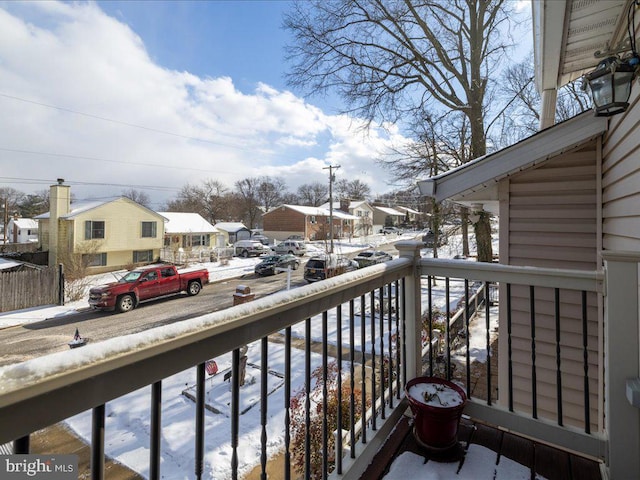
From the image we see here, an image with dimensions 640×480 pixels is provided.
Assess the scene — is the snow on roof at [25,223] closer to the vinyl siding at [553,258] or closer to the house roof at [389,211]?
the house roof at [389,211]

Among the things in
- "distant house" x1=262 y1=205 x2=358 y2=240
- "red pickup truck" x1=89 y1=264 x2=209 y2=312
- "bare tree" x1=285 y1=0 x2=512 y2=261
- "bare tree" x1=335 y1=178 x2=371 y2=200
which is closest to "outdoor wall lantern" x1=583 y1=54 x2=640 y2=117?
"bare tree" x1=285 y1=0 x2=512 y2=261

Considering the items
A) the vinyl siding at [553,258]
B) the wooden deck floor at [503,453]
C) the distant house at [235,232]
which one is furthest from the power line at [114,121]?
the wooden deck floor at [503,453]

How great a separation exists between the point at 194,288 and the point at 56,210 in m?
9.49

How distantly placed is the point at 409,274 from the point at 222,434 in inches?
133

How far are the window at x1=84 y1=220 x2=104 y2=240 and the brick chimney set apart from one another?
1260 mm

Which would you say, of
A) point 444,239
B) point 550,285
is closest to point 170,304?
point 444,239

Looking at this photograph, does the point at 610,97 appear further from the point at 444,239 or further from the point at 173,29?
the point at 444,239

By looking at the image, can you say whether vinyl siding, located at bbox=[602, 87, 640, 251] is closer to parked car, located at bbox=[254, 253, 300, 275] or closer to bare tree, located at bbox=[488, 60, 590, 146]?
bare tree, located at bbox=[488, 60, 590, 146]

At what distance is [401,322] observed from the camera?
7.49 feet

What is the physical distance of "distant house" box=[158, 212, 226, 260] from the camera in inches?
840

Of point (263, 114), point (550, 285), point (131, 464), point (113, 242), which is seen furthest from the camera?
point (263, 114)

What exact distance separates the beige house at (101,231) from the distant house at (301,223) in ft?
52.6

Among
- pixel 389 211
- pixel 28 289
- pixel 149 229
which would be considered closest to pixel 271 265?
pixel 149 229

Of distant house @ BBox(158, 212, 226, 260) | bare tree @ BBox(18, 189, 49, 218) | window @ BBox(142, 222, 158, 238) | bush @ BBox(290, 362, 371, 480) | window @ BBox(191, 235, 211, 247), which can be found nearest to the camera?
bush @ BBox(290, 362, 371, 480)
